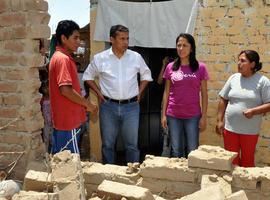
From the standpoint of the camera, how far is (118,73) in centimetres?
476

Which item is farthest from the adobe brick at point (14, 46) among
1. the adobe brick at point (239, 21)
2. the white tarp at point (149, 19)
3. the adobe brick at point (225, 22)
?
the adobe brick at point (239, 21)

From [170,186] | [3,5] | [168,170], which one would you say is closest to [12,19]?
[3,5]

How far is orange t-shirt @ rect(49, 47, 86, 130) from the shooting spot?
3848mm

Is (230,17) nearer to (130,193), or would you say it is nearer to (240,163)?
(240,163)

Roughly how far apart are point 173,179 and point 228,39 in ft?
8.31

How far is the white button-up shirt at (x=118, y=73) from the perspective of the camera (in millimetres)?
4730

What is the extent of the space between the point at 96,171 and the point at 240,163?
5.96 ft

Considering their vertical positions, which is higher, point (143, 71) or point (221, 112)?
point (143, 71)

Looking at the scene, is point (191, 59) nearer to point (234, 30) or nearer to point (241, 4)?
point (234, 30)

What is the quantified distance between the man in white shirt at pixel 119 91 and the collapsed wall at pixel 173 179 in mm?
951

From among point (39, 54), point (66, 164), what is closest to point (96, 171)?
point (66, 164)

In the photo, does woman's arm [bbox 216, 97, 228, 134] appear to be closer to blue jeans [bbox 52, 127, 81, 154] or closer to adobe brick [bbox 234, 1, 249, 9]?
adobe brick [bbox 234, 1, 249, 9]

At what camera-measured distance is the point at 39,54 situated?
4211 mm

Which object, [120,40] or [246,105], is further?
[120,40]
